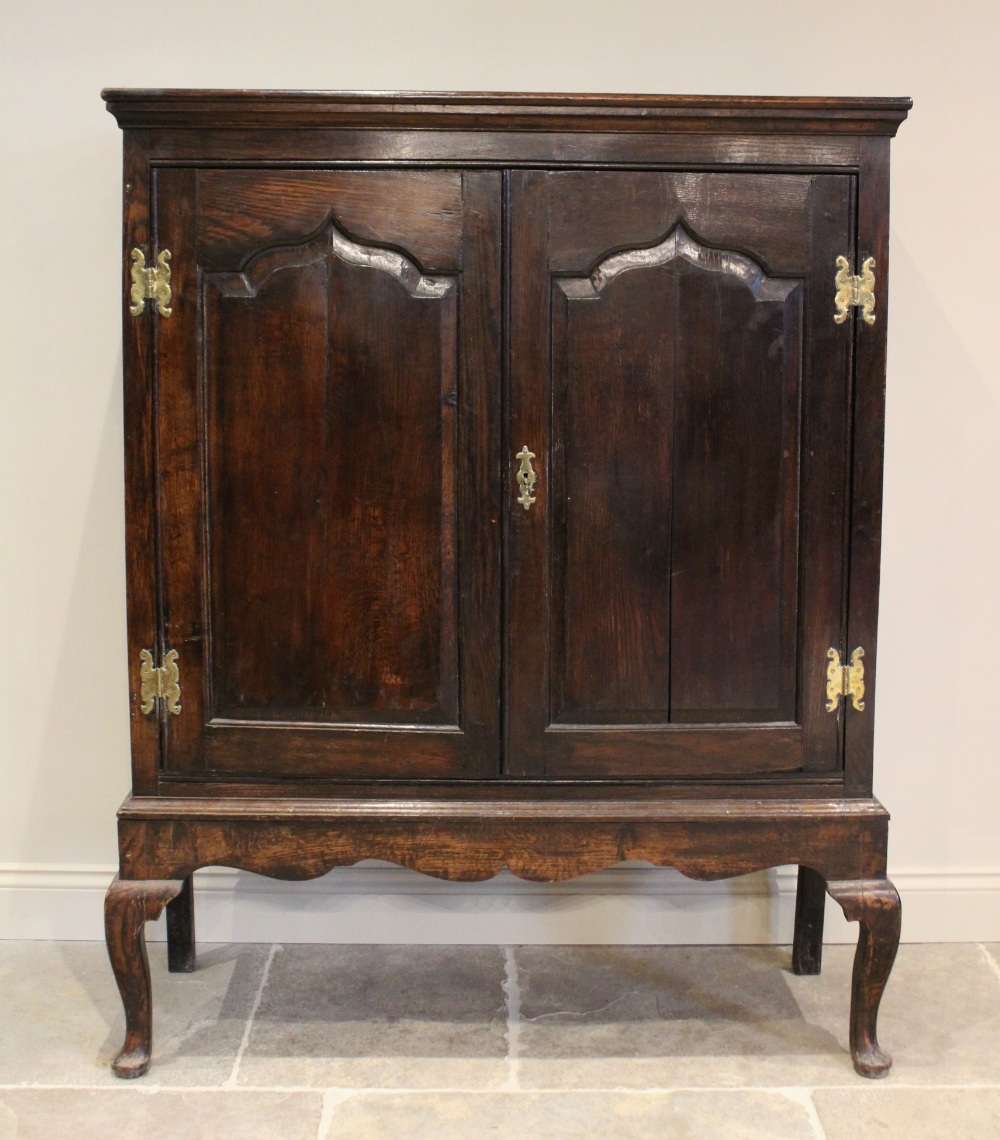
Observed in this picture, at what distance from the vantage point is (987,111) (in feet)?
7.68

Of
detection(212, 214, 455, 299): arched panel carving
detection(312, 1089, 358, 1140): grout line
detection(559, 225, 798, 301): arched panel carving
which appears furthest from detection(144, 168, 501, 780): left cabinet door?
detection(312, 1089, 358, 1140): grout line

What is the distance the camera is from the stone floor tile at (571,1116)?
1.84 metres

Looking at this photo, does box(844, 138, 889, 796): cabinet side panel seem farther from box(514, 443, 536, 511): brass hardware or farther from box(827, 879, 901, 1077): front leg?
box(514, 443, 536, 511): brass hardware

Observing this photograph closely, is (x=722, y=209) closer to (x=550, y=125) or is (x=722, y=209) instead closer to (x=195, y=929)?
(x=550, y=125)

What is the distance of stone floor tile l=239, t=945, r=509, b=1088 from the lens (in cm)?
200

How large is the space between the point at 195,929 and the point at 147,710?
79 cm

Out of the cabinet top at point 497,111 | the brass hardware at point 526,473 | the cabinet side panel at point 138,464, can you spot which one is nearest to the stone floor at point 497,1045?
the cabinet side panel at point 138,464

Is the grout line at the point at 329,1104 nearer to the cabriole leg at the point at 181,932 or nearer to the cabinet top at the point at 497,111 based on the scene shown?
the cabriole leg at the point at 181,932

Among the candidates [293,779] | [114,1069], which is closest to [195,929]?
[114,1069]

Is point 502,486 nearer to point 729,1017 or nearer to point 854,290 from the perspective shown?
point 854,290

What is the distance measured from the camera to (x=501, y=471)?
1.86 metres

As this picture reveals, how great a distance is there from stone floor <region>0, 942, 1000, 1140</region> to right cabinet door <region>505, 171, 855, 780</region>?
0.55m

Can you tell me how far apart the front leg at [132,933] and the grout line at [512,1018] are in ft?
2.06

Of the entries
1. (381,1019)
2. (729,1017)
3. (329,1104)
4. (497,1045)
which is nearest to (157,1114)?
(329,1104)
